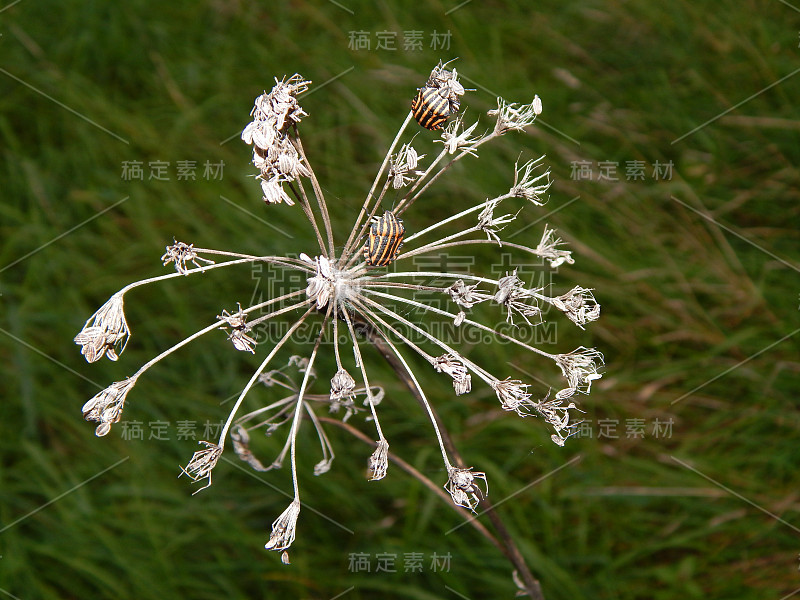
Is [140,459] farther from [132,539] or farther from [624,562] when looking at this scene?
[624,562]

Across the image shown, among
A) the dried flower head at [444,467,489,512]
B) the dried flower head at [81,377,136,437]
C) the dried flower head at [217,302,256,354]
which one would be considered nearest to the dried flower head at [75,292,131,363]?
the dried flower head at [81,377,136,437]

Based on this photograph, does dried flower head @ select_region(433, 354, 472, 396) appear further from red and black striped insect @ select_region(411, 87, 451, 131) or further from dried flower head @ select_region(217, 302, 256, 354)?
red and black striped insect @ select_region(411, 87, 451, 131)

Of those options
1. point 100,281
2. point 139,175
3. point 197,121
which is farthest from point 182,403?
point 197,121

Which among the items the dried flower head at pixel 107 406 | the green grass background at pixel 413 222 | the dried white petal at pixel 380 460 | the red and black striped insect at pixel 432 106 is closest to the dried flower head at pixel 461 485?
the dried white petal at pixel 380 460

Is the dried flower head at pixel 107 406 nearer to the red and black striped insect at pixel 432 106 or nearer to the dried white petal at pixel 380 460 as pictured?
the dried white petal at pixel 380 460

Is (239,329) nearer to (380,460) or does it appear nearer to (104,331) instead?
(104,331)

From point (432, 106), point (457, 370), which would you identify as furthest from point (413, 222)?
point (457, 370)
